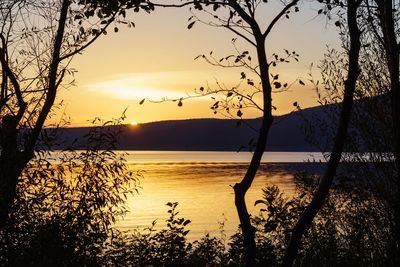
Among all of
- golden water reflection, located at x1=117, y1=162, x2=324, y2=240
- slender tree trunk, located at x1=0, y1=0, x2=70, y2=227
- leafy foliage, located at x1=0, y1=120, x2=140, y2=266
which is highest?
slender tree trunk, located at x1=0, y1=0, x2=70, y2=227

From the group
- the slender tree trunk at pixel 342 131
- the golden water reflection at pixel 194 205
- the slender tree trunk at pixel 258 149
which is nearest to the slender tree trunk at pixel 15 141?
the slender tree trunk at pixel 258 149

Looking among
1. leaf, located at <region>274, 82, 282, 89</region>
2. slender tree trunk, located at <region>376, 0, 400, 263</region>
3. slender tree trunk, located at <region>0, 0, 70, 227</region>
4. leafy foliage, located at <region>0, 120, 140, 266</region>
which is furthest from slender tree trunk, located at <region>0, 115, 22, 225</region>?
slender tree trunk, located at <region>376, 0, 400, 263</region>

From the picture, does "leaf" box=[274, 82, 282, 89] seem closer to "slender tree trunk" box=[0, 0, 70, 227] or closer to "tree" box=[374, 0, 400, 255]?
"tree" box=[374, 0, 400, 255]

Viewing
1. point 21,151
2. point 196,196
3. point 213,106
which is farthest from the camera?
point 196,196

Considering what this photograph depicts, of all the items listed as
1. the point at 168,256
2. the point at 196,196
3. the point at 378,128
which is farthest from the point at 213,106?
the point at 196,196

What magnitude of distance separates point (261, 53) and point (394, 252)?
604cm

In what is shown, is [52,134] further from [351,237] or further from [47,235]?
[351,237]

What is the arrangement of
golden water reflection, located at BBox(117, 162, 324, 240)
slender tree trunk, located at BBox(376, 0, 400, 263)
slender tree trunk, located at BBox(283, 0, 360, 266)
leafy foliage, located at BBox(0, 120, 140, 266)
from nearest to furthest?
1. slender tree trunk, located at BBox(283, 0, 360, 266)
2. slender tree trunk, located at BBox(376, 0, 400, 263)
3. leafy foliage, located at BBox(0, 120, 140, 266)
4. golden water reflection, located at BBox(117, 162, 324, 240)

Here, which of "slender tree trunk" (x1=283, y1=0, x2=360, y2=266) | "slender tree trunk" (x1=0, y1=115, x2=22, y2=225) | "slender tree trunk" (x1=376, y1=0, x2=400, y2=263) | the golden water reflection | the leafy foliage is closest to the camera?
"slender tree trunk" (x1=283, y1=0, x2=360, y2=266)

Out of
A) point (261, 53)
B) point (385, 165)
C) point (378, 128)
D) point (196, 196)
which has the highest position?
point (261, 53)

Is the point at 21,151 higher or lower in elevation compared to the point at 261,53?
lower

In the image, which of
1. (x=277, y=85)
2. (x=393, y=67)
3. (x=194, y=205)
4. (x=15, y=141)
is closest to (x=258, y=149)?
(x=277, y=85)

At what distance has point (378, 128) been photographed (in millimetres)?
13242

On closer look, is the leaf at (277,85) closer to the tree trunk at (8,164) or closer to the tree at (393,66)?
the tree at (393,66)
